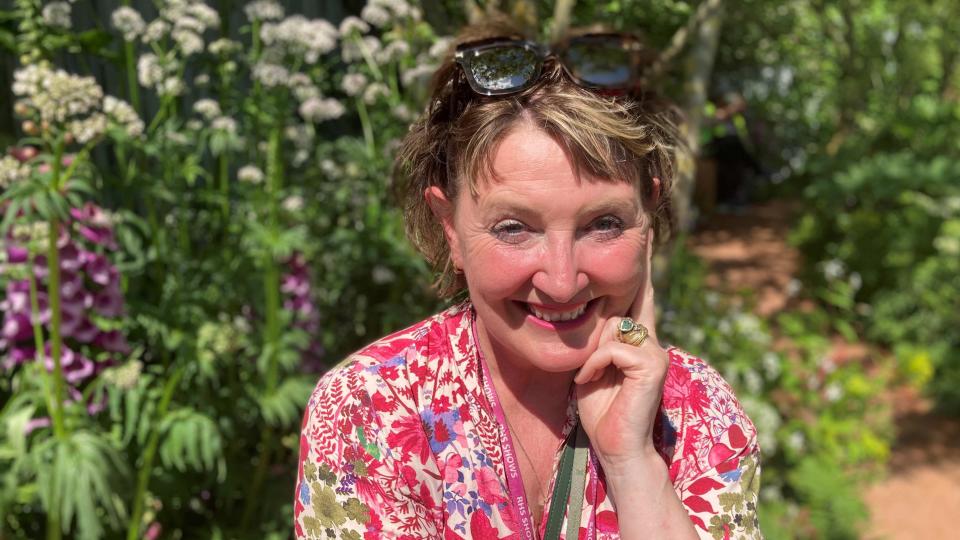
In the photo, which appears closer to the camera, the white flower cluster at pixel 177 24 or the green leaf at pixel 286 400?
the white flower cluster at pixel 177 24

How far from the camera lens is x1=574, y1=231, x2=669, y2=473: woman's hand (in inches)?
61.2

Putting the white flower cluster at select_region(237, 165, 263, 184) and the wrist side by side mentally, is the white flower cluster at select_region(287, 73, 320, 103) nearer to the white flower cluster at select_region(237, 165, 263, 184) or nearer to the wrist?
the white flower cluster at select_region(237, 165, 263, 184)

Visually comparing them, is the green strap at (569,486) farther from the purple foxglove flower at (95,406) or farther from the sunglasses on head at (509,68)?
the purple foxglove flower at (95,406)

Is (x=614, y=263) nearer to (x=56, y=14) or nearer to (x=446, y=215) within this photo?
(x=446, y=215)

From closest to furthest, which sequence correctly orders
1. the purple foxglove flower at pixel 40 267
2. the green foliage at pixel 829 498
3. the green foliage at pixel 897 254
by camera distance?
1. the purple foxglove flower at pixel 40 267
2. the green foliage at pixel 829 498
3. the green foliage at pixel 897 254

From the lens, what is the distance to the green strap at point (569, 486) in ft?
5.31

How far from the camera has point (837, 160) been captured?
8.27 meters

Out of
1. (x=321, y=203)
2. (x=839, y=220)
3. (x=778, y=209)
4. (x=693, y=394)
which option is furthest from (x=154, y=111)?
(x=778, y=209)

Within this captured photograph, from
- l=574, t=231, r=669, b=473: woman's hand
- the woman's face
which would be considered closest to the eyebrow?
the woman's face

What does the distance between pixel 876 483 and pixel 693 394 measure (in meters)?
3.74

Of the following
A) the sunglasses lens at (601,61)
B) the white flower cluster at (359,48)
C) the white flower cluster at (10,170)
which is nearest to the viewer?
the sunglasses lens at (601,61)

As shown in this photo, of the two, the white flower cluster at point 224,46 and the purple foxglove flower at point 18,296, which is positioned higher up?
the white flower cluster at point 224,46

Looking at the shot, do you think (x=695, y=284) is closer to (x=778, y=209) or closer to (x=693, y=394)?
(x=693, y=394)

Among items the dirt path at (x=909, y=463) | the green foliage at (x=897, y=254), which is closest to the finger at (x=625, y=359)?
the dirt path at (x=909, y=463)
